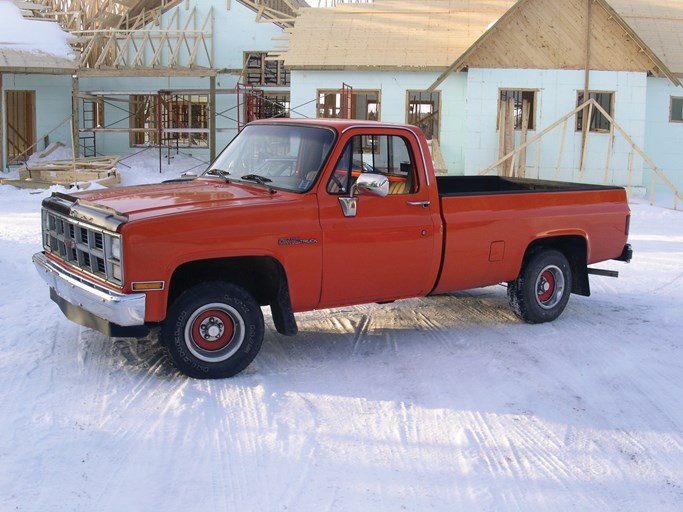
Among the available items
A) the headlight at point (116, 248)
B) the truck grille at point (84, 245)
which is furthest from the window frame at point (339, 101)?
the headlight at point (116, 248)

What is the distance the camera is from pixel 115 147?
29.7m

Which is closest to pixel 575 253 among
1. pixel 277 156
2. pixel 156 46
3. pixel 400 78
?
pixel 277 156

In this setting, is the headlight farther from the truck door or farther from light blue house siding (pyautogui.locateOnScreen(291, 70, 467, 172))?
light blue house siding (pyautogui.locateOnScreen(291, 70, 467, 172))

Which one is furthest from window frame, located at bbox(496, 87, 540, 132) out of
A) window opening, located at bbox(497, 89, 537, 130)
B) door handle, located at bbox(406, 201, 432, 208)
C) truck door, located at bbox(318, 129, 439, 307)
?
door handle, located at bbox(406, 201, 432, 208)

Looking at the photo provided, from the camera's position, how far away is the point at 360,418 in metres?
5.70

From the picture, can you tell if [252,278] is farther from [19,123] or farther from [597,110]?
[19,123]

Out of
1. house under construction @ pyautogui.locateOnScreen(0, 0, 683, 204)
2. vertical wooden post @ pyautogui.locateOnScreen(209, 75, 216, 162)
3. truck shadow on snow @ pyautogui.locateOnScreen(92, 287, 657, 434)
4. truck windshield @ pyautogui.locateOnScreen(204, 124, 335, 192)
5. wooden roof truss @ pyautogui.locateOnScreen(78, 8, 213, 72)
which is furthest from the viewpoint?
wooden roof truss @ pyautogui.locateOnScreen(78, 8, 213, 72)

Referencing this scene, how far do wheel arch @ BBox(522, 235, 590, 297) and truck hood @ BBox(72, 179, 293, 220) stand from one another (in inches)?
133

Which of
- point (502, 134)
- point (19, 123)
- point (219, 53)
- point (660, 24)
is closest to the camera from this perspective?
point (502, 134)

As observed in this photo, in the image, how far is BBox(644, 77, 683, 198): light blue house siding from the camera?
2512 centimetres

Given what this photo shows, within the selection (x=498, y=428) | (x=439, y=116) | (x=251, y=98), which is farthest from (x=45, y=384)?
(x=251, y=98)

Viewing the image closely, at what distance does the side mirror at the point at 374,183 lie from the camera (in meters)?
6.65

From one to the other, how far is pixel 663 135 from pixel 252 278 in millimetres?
21651

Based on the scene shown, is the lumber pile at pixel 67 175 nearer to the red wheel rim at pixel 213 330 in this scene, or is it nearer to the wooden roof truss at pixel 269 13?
the wooden roof truss at pixel 269 13
